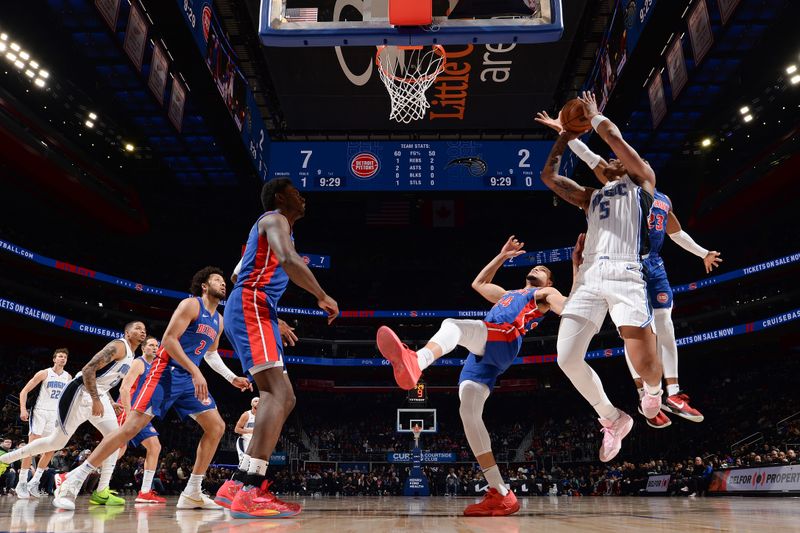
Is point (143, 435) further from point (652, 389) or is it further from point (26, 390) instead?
point (652, 389)

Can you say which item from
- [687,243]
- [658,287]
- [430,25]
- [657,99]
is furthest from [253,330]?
[657,99]

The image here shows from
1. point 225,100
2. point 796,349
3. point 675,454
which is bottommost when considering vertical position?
point 675,454

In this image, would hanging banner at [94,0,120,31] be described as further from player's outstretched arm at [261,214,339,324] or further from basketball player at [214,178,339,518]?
player's outstretched arm at [261,214,339,324]

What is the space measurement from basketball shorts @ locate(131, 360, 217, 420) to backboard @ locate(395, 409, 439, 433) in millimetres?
18101

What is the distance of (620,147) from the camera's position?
166 inches

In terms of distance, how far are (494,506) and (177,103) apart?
10.5 m

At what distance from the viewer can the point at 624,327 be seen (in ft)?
13.2

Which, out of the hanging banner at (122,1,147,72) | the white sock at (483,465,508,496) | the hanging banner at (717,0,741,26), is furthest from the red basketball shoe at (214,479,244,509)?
the hanging banner at (717,0,741,26)

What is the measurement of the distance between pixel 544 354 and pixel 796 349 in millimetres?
9964

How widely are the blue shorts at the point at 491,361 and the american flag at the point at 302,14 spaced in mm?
3958

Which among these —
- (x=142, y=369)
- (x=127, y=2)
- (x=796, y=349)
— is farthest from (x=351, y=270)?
(x=142, y=369)

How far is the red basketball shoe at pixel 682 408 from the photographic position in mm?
4566

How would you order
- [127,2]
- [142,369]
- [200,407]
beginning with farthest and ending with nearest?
[127,2], [142,369], [200,407]

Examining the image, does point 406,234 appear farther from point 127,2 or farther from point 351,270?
point 127,2
